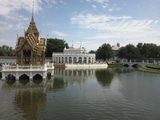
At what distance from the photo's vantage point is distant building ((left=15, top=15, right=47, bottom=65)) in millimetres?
32781

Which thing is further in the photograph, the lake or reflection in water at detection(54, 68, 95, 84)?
reflection in water at detection(54, 68, 95, 84)

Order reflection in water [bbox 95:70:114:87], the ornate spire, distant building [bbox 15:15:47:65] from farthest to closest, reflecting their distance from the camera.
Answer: the ornate spire, distant building [bbox 15:15:47:65], reflection in water [bbox 95:70:114:87]

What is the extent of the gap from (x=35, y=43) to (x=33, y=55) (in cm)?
217

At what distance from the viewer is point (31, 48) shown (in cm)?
3272

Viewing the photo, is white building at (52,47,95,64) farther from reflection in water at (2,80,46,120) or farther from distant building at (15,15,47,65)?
reflection in water at (2,80,46,120)

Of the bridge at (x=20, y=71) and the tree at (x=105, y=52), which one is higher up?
the tree at (x=105, y=52)

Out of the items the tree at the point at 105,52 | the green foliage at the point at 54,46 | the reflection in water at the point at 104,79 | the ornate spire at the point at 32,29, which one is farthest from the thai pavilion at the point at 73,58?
the ornate spire at the point at 32,29

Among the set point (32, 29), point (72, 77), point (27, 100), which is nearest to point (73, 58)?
point (72, 77)

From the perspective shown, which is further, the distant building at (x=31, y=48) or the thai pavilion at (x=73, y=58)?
the thai pavilion at (x=73, y=58)

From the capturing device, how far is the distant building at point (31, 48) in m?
32.8

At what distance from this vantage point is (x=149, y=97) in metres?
21.2

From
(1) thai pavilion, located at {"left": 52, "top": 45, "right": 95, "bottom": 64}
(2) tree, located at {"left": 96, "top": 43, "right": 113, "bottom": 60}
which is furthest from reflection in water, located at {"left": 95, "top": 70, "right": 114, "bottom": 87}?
(2) tree, located at {"left": 96, "top": 43, "right": 113, "bottom": 60}

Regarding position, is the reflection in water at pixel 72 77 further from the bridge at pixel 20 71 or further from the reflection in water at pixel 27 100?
the reflection in water at pixel 27 100

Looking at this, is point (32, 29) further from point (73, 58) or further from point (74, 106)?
point (73, 58)
